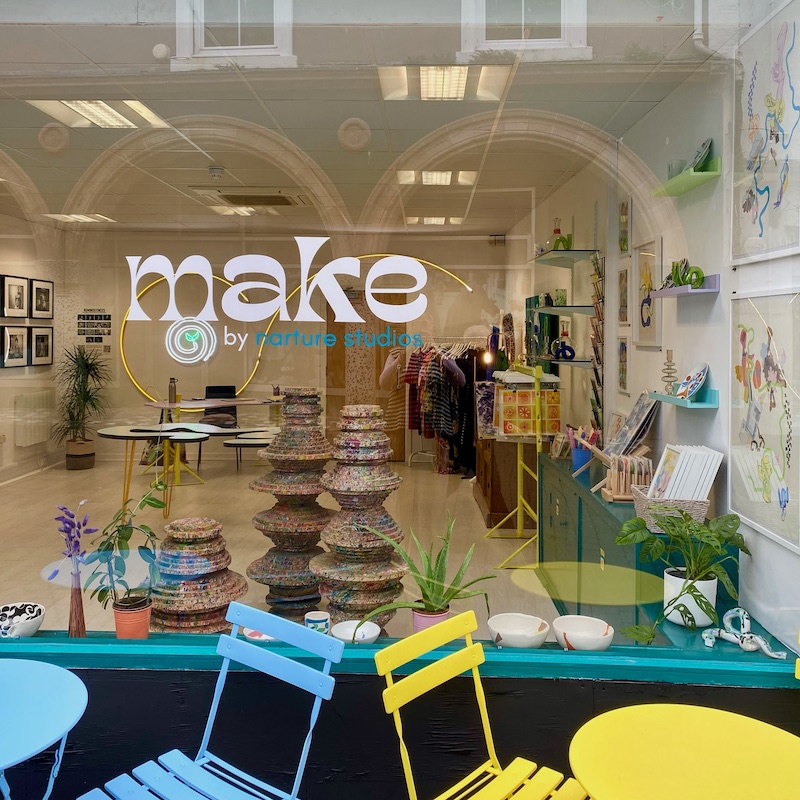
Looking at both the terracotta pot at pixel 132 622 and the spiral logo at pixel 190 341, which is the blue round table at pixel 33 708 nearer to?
the terracotta pot at pixel 132 622

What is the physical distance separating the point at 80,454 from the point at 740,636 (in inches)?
115

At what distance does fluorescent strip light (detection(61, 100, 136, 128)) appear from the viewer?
3736 mm

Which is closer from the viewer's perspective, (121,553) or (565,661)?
(565,661)

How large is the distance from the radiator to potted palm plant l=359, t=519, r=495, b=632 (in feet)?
5.27

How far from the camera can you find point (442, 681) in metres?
2.44

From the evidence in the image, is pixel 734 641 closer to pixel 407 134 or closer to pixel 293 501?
pixel 293 501

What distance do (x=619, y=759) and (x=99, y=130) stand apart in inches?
132

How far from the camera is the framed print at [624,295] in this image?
4.17m

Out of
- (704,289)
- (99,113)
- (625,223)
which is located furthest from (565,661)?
(99,113)

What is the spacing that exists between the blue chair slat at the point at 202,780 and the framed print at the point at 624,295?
113 inches

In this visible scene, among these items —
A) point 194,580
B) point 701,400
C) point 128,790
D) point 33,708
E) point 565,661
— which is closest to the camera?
point 33,708

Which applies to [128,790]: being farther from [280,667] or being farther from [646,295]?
[646,295]

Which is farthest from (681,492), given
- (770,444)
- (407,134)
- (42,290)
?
(42,290)

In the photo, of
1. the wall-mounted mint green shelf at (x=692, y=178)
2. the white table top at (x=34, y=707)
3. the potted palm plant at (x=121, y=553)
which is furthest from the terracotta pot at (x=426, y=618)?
the wall-mounted mint green shelf at (x=692, y=178)
